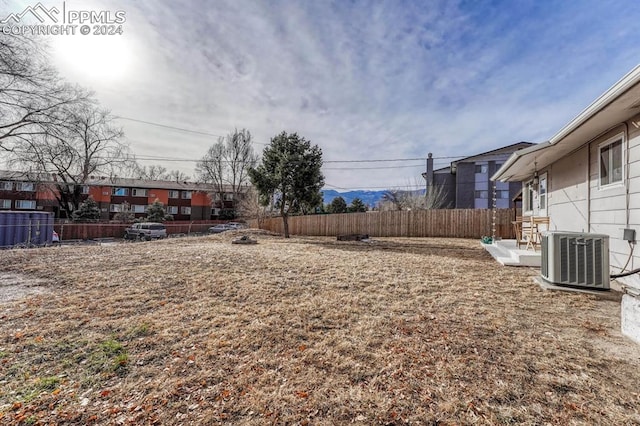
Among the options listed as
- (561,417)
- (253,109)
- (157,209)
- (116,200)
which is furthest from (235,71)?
(116,200)

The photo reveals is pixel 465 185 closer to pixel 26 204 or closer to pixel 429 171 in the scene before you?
pixel 429 171

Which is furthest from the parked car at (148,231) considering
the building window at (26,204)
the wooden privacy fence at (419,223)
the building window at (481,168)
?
the building window at (481,168)

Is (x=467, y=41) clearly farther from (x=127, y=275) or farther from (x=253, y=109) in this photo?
(x=127, y=275)

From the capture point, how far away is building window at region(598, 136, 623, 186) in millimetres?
4832

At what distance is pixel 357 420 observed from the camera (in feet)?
5.24

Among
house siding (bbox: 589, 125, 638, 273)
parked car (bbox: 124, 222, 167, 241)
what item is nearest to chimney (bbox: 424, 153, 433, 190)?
house siding (bbox: 589, 125, 638, 273)

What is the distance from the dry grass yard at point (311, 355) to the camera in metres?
1.68

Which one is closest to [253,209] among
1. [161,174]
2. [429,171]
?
[429,171]

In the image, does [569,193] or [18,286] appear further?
[569,193]

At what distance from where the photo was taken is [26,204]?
30875mm

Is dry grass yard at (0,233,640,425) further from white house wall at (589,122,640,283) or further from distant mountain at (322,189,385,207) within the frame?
distant mountain at (322,189,385,207)

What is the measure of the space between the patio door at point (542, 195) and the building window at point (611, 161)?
11.2 feet

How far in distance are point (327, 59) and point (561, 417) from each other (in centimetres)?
1013

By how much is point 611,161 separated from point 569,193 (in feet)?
5.90
